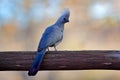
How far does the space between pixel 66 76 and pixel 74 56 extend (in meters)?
4.95

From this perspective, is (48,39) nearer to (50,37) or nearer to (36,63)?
(50,37)

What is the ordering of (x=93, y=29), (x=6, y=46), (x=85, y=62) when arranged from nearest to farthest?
(x=85, y=62) < (x=6, y=46) < (x=93, y=29)

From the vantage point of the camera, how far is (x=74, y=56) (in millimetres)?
2607

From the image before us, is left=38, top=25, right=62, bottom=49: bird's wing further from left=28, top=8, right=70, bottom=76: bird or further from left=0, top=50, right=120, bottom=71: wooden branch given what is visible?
left=0, top=50, right=120, bottom=71: wooden branch

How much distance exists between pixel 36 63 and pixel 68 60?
18cm

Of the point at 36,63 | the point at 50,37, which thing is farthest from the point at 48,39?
the point at 36,63

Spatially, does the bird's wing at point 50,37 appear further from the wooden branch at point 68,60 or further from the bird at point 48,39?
the wooden branch at point 68,60

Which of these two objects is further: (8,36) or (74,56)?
(8,36)

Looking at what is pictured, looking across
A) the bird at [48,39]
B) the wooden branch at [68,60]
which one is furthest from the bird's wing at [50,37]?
the wooden branch at [68,60]

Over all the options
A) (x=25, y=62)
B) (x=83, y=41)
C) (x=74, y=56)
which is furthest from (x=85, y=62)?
(x=83, y=41)

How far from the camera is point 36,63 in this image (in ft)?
8.51

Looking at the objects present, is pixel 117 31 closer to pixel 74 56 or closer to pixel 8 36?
pixel 8 36

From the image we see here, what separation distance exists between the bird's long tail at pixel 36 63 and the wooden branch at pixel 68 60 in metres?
0.03

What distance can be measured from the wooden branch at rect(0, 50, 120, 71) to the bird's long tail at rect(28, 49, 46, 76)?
0.03 m
